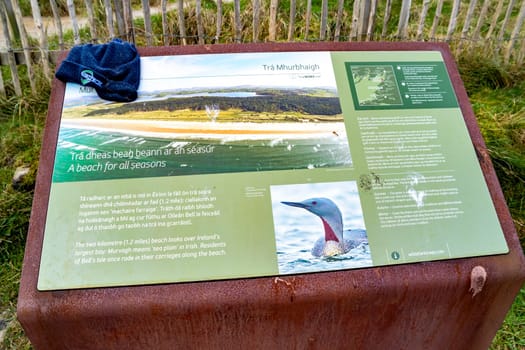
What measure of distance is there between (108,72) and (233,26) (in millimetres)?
2845

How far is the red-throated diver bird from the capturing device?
1.81m

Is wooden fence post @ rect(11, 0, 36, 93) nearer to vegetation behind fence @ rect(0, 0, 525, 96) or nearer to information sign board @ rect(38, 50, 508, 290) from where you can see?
vegetation behind fence @ rect(0, 0, 525, 96)

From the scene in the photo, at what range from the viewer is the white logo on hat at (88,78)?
202cm

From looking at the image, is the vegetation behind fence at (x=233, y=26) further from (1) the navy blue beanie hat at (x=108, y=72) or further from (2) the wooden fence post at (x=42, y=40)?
(1) the navy blue beanie hat at (x=108, y=72)

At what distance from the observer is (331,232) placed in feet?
6.00

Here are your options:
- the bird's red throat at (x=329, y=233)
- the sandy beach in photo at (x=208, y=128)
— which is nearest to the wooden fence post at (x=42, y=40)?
the sandy beach in photo at (x=208, y=128)

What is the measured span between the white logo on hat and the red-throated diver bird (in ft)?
3.20

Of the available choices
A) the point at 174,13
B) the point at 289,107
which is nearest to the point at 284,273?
the point at 289,107

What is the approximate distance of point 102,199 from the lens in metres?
1.79

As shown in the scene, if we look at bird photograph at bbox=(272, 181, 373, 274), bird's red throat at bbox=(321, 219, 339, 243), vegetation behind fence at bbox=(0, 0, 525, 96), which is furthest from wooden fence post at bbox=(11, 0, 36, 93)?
bird's red throat at bbox=(321, 219, 339, 243)

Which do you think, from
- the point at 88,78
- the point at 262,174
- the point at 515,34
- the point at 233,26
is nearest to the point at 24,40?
the point at 233,26

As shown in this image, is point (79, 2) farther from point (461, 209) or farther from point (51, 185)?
point (461, 209)

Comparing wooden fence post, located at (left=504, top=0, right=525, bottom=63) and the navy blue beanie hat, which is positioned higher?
the navy blue beanie hat

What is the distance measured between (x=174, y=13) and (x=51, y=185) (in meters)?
3.46
